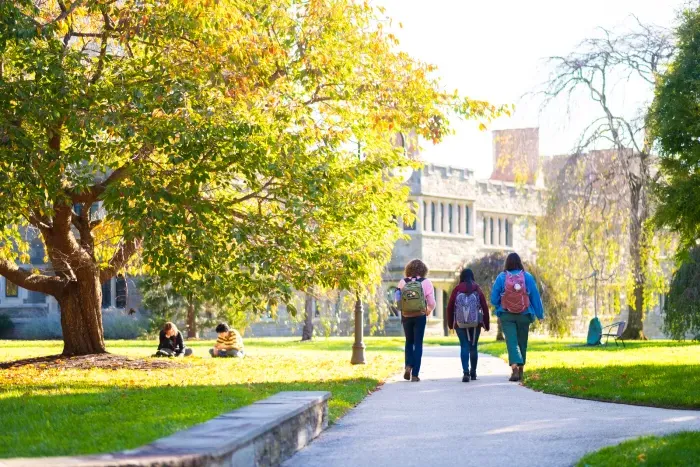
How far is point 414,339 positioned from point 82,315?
26.7 feet

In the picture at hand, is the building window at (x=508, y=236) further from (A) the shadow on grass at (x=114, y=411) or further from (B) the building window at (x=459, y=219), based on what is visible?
(A) the shadow on grass at (x=114, y=411)

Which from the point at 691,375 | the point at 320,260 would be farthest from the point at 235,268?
the point at 691,375

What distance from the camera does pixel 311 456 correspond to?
28.5 feet

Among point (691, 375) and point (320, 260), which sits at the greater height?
point (320, 260)

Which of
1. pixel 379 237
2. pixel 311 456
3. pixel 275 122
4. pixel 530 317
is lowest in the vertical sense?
pixel 311 456

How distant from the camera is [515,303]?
616 inches

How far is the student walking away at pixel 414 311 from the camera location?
52.3 ft

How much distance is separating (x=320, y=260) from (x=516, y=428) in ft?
29.0

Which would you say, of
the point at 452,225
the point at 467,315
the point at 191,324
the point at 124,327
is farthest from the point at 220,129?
the point at 452,225

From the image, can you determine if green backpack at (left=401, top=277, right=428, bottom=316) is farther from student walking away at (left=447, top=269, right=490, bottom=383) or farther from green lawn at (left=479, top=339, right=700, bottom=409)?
green lawn at (left=479, top=339, right=700, bottom=409)

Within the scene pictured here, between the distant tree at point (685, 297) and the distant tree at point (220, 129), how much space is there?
1335cm

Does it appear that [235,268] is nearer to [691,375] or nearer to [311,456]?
[691,375]

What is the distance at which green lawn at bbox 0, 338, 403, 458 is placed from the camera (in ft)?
29.4

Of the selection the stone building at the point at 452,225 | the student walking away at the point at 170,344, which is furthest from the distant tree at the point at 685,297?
the stone building at the point at 452,225
